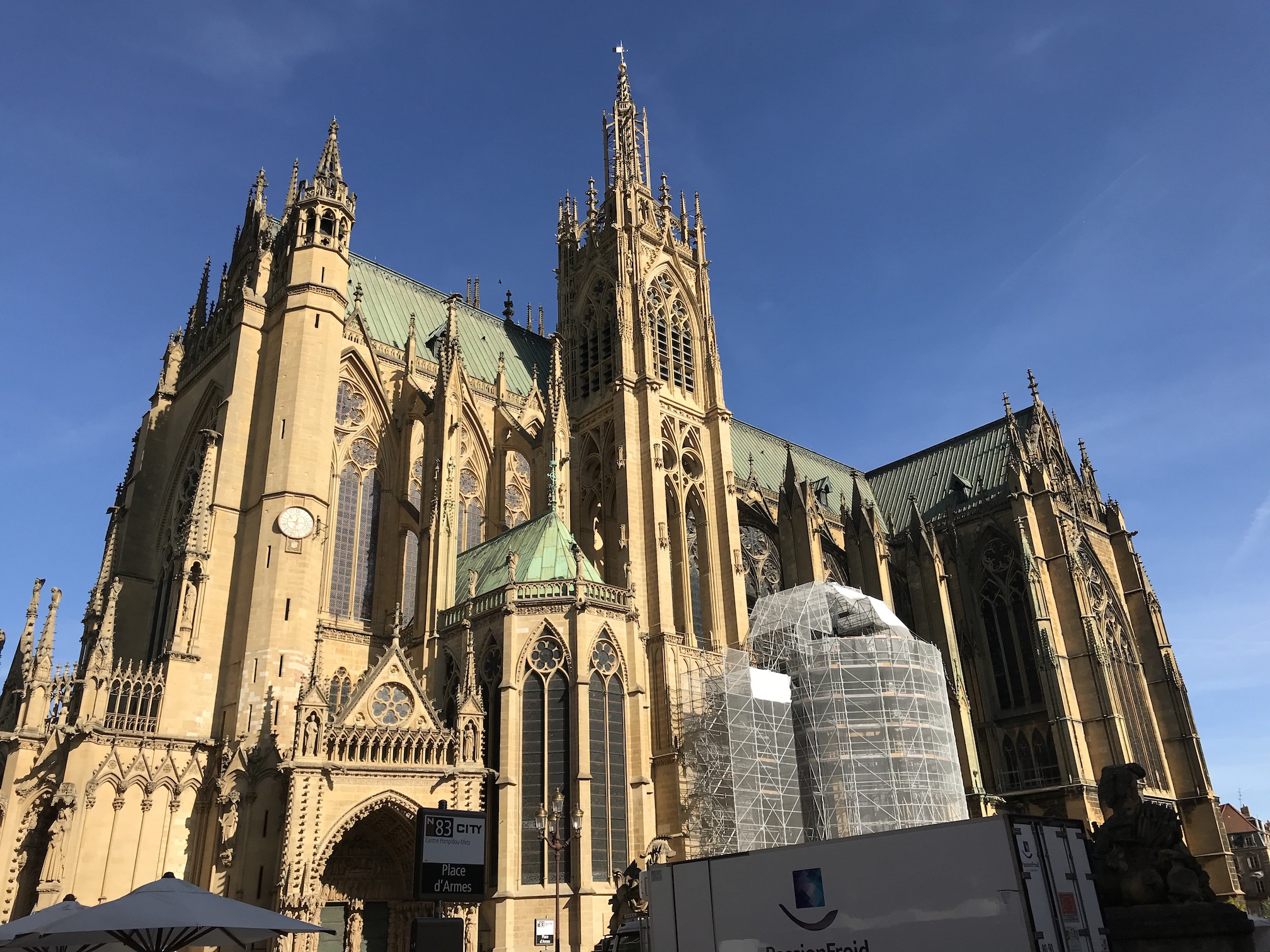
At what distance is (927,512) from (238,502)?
42.2 m

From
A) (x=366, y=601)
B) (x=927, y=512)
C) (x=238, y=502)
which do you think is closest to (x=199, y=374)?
(x=238, y=502)

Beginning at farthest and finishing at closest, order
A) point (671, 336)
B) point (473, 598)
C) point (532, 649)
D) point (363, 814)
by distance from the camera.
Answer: point (671, 336), point (473, 598), point (532, 649), point (363, 814)

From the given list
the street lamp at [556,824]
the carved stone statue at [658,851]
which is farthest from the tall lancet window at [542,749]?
the carved stone statue at [658,851]

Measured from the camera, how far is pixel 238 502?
33.2 metres

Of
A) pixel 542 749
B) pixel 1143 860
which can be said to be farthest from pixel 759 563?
pixel 1143 860

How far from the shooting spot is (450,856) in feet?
71.6

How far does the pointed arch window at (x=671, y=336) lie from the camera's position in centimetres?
4669

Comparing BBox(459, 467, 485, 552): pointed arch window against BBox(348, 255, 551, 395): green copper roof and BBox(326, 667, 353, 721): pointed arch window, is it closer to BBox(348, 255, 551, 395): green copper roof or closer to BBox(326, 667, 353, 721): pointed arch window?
BBox(348, 255, 551, 395): green copper roof

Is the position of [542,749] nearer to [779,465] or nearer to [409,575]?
[409,575]

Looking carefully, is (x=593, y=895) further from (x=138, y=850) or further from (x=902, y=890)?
(x=902, y=890)

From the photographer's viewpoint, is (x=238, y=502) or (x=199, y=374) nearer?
(x=238, y=502)

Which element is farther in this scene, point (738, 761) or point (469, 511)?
point (469, 511)

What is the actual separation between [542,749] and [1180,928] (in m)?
19.1

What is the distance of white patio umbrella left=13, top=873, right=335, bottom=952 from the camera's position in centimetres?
1446
